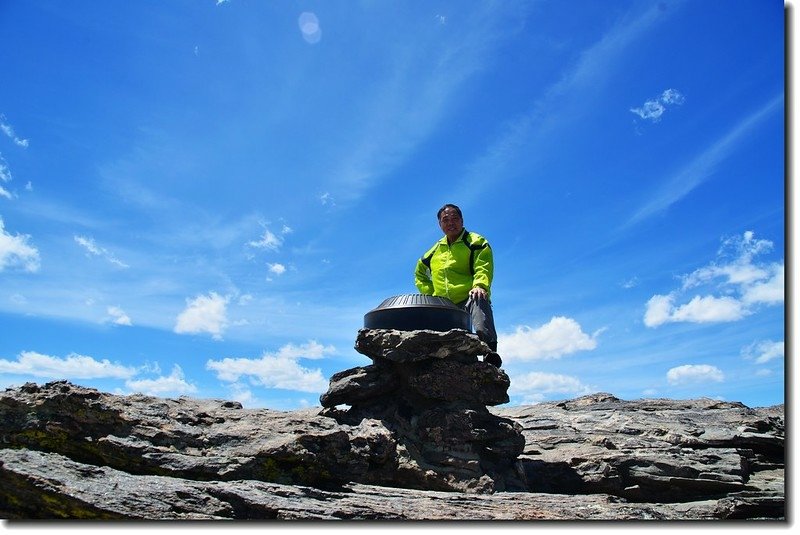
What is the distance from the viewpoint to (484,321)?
12.3 meters

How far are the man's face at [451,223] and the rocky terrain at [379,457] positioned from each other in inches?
110

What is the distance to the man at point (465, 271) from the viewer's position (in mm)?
12344

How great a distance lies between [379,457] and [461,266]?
5.16m

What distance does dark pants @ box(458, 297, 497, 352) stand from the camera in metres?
12.2

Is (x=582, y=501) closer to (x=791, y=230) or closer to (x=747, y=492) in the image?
(x=747, y=492)

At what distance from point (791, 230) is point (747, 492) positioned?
5.89m

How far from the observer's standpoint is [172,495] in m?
7.37

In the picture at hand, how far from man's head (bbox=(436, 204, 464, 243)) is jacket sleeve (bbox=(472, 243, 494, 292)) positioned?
80 centimetres

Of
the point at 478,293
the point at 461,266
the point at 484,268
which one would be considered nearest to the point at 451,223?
the point at 461,266

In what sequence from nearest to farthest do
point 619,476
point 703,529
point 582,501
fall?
point 703,529 < point 582,501 < point 619,476

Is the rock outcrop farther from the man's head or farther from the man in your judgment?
the man's head

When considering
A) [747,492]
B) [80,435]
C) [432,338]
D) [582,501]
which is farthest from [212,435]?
[747,492]

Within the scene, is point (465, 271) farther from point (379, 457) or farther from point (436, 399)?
point (379, 457)

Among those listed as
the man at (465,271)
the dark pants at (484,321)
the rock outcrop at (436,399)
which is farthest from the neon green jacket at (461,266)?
the rock outcrop at (436,399)
